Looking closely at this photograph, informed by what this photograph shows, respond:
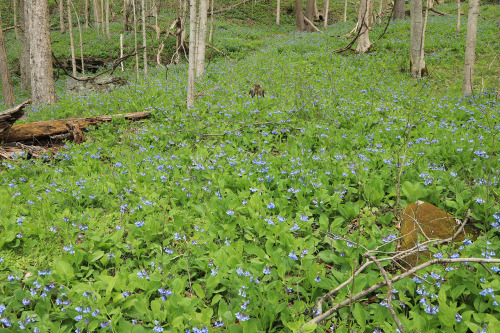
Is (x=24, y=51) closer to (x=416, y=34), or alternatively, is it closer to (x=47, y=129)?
(x=47, y=129)

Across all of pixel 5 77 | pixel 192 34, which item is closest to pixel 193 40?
pixel 192 34

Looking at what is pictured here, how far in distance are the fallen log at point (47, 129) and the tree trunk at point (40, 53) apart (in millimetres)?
2432

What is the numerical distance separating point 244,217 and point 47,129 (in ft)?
14.7

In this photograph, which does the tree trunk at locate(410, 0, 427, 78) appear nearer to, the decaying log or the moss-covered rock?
the moss-covered rock

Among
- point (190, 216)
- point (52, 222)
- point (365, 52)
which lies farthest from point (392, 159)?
point (365, 52)

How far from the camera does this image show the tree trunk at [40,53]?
7.22 metres

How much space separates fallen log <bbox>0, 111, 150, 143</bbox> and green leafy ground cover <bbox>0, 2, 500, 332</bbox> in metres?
0.41

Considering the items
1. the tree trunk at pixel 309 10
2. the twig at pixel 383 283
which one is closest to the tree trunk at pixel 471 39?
the twig at pixel 383 283

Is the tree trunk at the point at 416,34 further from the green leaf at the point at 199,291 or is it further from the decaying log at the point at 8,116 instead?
the decaying log at the point at 8,116

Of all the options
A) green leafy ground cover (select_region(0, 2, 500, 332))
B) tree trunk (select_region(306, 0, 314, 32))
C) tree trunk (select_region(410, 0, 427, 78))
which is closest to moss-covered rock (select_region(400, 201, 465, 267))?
green leafy ground cover (select_region(0, 2, 500, 332))

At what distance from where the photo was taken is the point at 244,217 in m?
3.14

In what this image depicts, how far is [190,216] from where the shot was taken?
10.8 ft

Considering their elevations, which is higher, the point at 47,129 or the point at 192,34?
the point at 192,34

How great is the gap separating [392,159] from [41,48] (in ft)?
25.6
